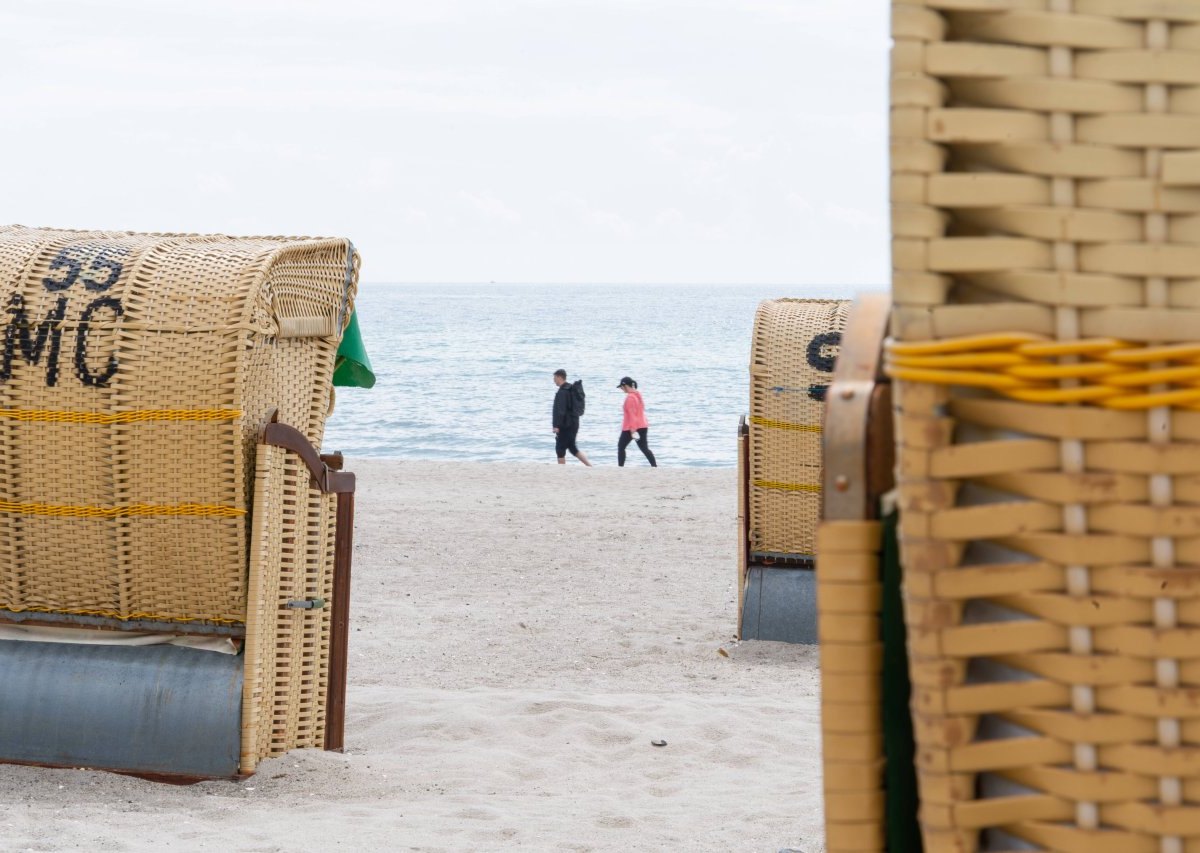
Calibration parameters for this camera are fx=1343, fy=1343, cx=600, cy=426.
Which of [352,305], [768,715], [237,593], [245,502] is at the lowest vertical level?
[768,715]

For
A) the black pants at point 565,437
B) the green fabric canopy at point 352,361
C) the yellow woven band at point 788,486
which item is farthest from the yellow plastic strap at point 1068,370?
the black pants at point 565,437

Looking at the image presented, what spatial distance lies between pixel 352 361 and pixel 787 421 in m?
3.33

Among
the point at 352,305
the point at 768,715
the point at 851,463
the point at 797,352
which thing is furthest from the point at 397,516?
the point at 851,463

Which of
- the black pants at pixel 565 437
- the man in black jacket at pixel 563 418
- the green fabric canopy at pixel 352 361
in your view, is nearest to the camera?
the green fabric canopy at pixel 352 361

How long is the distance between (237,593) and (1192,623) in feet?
14.2

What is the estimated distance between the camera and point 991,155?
3.64 ft

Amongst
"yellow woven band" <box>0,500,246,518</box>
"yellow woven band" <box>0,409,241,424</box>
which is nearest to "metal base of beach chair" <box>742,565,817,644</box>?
"yellow woven band" <box>0,500,246,518</box>

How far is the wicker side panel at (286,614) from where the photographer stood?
495cm

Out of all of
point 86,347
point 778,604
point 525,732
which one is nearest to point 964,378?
point 86,347

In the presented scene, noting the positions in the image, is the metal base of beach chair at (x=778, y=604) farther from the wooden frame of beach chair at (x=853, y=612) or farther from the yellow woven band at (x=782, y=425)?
the wooden frame of beach chair at (x=853, y=612)

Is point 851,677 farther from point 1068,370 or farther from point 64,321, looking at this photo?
point 64,321

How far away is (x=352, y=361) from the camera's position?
5871 millimetres

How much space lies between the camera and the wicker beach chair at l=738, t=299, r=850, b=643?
8.27 m

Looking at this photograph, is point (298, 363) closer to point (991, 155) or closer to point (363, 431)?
point (991, 155)
